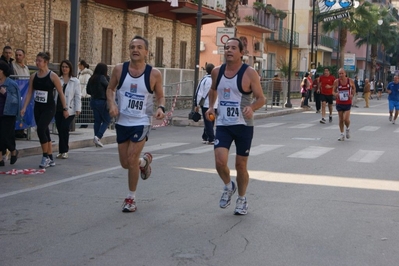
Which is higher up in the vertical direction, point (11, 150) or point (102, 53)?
point (102, 53)

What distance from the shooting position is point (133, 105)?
8516 millimetres

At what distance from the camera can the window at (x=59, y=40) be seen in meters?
24.3

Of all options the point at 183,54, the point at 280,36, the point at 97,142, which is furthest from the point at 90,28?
the point at 280,36

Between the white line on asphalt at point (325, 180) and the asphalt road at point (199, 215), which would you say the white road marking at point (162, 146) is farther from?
the white line on asphalt at point (325, 180)

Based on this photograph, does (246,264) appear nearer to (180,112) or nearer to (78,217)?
(78,217)

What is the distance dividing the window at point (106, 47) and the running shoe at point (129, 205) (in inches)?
782

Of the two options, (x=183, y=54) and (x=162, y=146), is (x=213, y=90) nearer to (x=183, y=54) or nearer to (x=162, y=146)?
(x=162, y=146)

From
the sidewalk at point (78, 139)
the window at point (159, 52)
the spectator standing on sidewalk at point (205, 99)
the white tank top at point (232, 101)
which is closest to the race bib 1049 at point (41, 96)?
the sidewalk at point (78, 139)

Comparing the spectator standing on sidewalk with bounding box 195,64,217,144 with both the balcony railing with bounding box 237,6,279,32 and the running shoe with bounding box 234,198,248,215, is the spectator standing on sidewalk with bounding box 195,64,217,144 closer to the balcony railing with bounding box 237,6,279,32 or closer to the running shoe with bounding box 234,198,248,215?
the running shoe with bounding box 234,198,248,215

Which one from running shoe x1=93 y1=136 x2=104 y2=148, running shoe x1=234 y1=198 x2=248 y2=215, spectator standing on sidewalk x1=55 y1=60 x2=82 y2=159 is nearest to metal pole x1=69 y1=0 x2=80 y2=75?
running shoe x1=93 y1=136 x2=104 y2=148

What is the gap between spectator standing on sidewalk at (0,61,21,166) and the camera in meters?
12.2

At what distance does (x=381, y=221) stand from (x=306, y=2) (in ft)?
201

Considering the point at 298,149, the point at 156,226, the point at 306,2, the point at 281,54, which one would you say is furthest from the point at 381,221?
the point at 306,2

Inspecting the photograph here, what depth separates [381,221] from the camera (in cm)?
838
